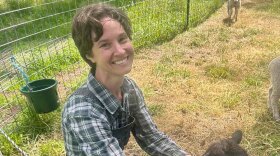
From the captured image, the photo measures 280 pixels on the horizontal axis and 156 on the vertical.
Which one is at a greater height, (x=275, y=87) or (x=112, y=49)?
(x=112, y=49)

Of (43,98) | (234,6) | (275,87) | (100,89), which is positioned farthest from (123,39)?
(234,6)

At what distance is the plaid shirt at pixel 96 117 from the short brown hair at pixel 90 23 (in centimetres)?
26

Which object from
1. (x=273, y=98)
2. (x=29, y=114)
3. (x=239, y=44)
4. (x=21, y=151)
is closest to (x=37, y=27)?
(x=29, y=114)

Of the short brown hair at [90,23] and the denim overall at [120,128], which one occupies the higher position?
the short brown hair at [90,23]

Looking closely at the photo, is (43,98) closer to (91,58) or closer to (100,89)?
(91,58)

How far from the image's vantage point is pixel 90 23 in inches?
90.1

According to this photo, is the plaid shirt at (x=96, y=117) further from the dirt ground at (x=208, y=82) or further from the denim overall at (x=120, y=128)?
the dirt ground at (x=208, y=82)

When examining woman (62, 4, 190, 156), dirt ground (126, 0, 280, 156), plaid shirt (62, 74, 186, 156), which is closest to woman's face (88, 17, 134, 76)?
woman (62, 4, 190, 156)

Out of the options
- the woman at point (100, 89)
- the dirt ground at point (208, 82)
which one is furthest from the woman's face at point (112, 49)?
the dirt ground at point (208, 82)

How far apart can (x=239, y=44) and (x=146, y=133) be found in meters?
5.27

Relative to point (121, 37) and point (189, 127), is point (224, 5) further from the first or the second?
point (121, 37)

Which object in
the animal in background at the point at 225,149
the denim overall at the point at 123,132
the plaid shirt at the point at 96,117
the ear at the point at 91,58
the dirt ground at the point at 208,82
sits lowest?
the dirt ground at the point at 208,82

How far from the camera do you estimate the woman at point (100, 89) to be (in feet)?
7.28

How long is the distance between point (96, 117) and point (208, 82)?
4119 millimetres
